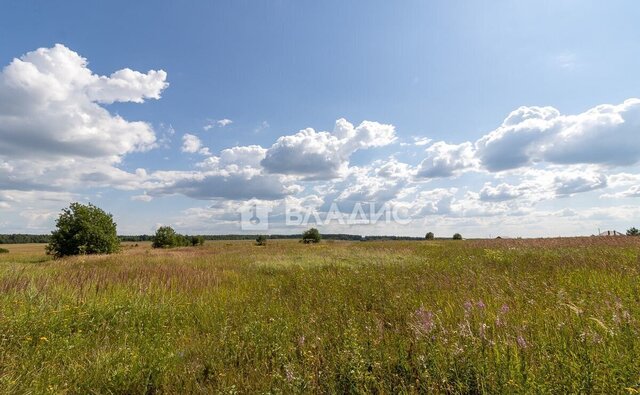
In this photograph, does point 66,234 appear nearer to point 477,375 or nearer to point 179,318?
point 179,318

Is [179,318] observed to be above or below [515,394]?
below

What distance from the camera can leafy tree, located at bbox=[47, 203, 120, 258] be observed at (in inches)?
1096

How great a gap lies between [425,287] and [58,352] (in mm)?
6302

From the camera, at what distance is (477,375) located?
250 centimetres

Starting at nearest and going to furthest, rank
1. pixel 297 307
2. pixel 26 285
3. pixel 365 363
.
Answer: pixel 365 363 → pixel 297 307 → pixel 26 285

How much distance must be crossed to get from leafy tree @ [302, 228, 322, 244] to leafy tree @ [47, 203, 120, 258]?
31.7m

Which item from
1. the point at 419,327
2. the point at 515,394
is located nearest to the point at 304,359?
the point at 419,327

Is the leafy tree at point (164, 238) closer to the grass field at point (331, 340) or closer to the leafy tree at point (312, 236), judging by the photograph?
the leafy tree at point (312, 236)

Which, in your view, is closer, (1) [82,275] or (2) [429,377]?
(2) [429,377]

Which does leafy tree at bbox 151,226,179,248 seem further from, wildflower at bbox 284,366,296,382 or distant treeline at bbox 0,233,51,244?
distant treeline at bbox 0,233,51,244

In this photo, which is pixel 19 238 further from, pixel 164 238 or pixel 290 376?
pixel 290 376

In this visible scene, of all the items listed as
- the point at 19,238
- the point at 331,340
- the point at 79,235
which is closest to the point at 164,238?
the point at 79,235

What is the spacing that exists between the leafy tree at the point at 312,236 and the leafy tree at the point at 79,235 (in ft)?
104

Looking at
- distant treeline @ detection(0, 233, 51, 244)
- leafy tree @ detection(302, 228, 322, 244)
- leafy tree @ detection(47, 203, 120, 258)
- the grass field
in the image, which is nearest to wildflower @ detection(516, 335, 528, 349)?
the grass field
